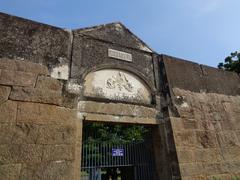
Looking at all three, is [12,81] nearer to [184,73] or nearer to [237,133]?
[184,73]

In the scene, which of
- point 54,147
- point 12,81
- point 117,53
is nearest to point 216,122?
point 117,53

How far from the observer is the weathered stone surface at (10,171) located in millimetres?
2316

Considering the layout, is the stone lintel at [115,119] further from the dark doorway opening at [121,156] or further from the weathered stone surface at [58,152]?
the weathered stone surface at [58,152]

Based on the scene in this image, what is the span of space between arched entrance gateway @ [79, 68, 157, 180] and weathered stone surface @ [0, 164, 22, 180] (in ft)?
3.94

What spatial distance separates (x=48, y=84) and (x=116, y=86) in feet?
4.32

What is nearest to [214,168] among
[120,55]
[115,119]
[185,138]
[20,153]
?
[185,138]

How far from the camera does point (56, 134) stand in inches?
110

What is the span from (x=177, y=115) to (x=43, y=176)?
2.78m

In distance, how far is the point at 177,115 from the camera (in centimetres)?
405

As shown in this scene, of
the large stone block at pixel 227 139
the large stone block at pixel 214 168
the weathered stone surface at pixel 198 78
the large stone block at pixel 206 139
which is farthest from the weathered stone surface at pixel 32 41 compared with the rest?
the large stone block at pixel 227 139

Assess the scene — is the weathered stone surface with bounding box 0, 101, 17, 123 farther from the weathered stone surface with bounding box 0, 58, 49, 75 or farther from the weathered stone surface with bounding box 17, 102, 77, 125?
the weathered stone surface with bounding box 0, 58, 49, 75

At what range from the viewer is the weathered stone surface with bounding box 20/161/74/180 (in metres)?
2.44

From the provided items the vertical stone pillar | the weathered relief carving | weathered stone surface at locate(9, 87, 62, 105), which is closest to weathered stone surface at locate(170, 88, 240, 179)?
the weathered relief carving

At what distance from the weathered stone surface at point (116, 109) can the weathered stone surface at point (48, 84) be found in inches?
18.3
